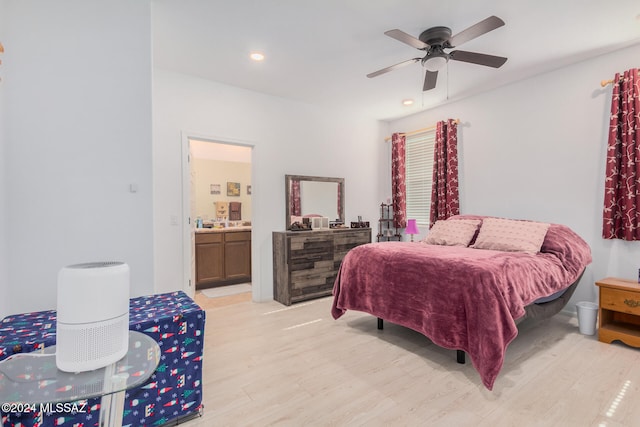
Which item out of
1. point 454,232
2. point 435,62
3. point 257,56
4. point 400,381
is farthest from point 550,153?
point 257,56

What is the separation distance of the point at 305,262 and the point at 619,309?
302 centimetres

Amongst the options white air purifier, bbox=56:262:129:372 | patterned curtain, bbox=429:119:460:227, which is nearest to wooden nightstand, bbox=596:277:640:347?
patterned curtain, bbox=429:119:460:227

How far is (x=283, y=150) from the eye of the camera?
418 centimetres

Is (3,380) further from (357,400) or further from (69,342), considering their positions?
(357,400)

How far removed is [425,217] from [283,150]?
2.44 metres

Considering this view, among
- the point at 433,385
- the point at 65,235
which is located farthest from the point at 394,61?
the point at 65,235

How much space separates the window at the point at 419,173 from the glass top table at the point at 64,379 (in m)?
4.36

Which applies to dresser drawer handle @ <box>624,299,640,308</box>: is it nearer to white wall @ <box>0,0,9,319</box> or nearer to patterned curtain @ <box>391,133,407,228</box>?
patterned curtain @ <box>391,133,407,228</box>

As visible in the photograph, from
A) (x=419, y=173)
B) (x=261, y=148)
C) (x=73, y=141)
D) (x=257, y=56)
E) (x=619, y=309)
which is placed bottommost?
(x=619, y=309)

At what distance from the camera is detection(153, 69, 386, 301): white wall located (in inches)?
130

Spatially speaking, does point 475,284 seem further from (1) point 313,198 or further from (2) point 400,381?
(1) point 313,198

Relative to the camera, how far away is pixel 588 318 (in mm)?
2762

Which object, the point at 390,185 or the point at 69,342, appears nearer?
the point at 69,342

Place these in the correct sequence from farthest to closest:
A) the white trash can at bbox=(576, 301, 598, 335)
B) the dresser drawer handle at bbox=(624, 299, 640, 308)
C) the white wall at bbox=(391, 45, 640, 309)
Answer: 1. the white wall at bbox=(391, 45, 640, 309)
2. the white trash can at bbox=(576, 301, 598, 335)
3. the dresser drawer handle at bbox=(624, 299, 640, 308)
